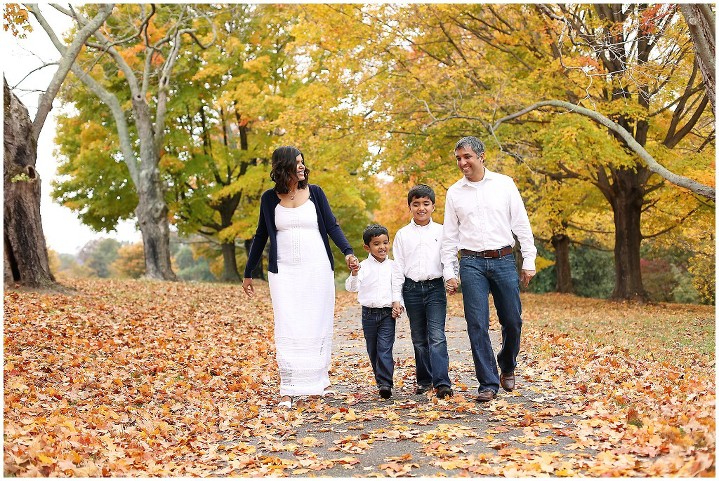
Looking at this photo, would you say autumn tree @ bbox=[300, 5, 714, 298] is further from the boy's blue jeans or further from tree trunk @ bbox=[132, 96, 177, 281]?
the boy's blue jeans

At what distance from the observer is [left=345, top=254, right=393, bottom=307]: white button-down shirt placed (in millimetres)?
7188

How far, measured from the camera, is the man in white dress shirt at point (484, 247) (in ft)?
22.0

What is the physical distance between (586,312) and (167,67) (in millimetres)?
14115

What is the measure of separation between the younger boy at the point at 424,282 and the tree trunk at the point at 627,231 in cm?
1469

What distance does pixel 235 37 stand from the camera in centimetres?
2698

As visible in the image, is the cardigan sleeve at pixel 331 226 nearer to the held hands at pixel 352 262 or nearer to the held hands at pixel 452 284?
the held hands at pixel 352 262

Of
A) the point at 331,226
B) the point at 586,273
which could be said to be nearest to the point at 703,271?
the point at 586,273

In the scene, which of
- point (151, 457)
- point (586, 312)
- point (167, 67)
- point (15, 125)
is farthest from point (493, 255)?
point (167, 67)

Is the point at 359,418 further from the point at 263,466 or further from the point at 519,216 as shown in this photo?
the point at 519,216

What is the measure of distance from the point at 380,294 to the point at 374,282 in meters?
0.13

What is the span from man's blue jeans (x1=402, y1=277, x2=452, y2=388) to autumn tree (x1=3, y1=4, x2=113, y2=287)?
9.00 meters

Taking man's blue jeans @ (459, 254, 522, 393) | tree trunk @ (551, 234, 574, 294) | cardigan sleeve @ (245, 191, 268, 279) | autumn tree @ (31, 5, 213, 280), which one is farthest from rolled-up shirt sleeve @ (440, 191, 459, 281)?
tree trunk @ (551, 234, 574, 294)

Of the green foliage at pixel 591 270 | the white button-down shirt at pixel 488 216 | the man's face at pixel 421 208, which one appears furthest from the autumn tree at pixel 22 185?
the green foliage at pixel 591 270

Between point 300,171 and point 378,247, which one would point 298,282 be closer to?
point 378,247
